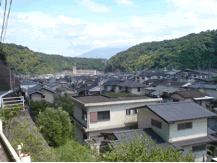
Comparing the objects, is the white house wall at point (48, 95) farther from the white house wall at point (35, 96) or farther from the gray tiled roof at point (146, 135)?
the gray tiled roof at point (146, 135)

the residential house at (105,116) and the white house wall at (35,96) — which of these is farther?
the white house wall at (35,96)

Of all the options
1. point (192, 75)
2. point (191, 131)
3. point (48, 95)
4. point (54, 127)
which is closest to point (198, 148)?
point (191, 131)

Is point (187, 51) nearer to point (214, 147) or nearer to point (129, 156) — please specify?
point (214, 147)

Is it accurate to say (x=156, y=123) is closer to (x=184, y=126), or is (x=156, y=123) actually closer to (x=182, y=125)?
(x=182, y=125)

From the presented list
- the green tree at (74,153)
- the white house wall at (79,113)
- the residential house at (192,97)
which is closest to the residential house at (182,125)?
the green tree at (74,153)

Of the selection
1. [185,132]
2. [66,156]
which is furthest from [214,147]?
[66,156]

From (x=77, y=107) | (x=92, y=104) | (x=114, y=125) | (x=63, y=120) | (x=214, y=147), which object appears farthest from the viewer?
(x=77, y=107)
